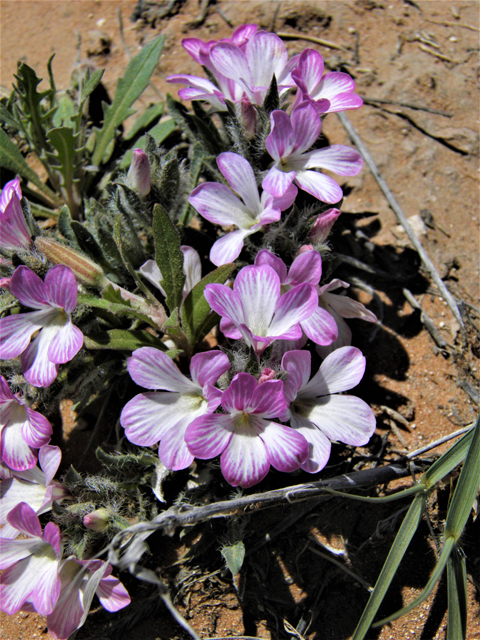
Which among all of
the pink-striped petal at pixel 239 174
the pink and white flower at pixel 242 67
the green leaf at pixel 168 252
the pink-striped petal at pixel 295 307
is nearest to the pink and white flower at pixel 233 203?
the pink-striped petal at pixel 239 174

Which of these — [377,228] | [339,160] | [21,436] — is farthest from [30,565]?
[377,228]

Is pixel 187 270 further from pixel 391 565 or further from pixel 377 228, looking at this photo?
pixel 391 565

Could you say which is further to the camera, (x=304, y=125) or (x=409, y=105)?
(x=409, y=105)

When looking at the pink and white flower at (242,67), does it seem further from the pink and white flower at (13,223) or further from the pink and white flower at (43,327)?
the pink and white flower at (43,327)

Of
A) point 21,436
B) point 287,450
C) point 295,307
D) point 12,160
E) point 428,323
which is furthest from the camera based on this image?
point 12,160

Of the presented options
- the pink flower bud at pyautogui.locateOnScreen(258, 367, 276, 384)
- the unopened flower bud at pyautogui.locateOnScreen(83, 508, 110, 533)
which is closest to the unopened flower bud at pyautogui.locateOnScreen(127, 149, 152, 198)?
the pink flower bud at pyautogui.locateOnScreen(258, 367, 276, 384)

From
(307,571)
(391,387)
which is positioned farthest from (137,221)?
(307,571)
